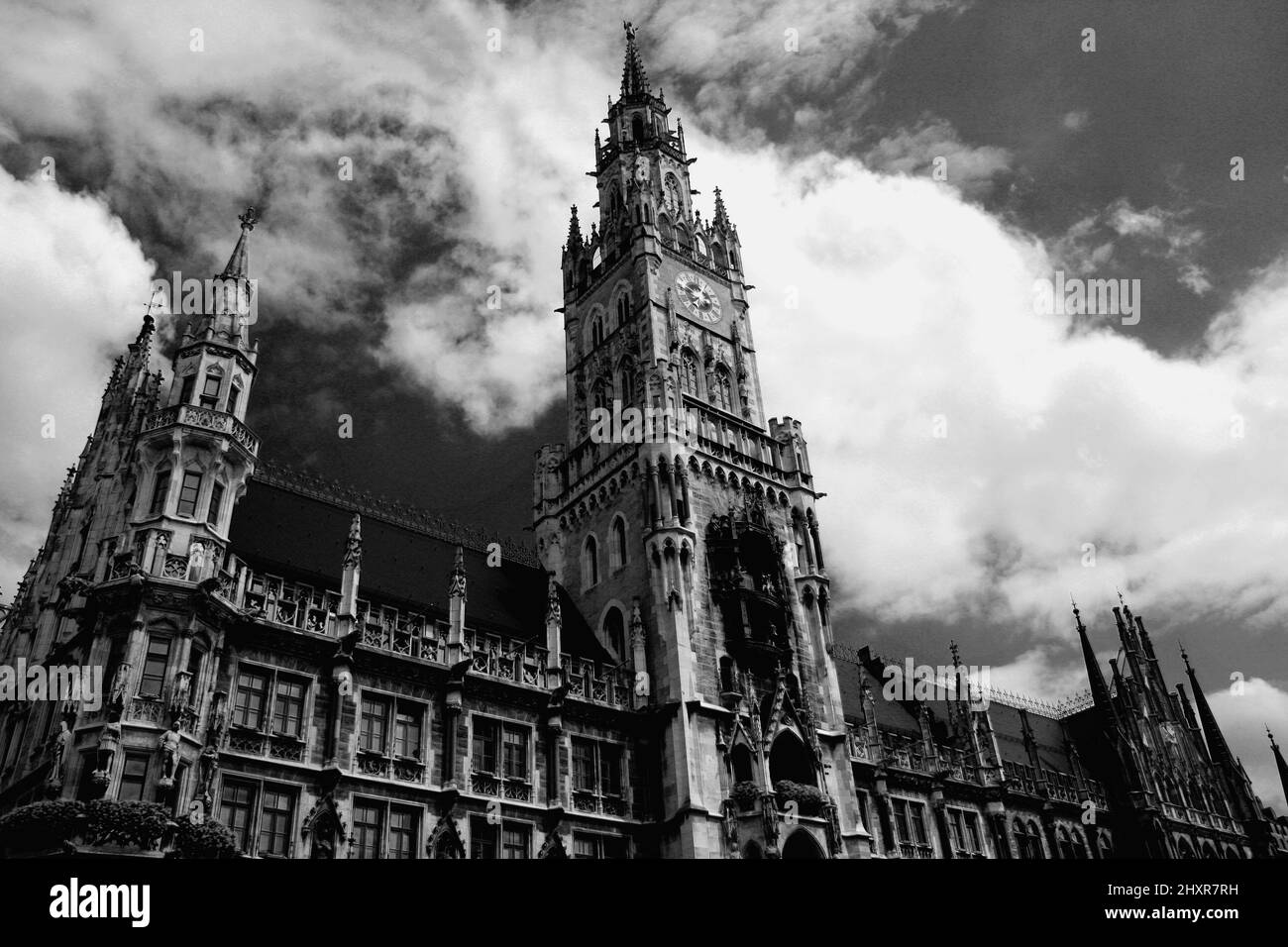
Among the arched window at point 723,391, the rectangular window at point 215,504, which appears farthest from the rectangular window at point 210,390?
the arched window at point 723,391

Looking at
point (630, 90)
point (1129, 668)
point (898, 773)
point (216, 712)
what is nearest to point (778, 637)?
point (898, 773)

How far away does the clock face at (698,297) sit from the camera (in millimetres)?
53500

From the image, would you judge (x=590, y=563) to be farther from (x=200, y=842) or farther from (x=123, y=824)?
(x=123, y=824)

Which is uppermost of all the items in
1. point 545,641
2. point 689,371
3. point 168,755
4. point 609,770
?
point 689,371

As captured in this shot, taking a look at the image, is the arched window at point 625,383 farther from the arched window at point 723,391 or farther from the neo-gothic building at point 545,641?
the arched window at point 723,391

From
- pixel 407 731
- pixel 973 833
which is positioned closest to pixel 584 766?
pixel 407 731

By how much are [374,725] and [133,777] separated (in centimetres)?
786

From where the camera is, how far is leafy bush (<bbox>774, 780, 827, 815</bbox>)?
3809cm

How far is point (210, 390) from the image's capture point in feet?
Result: 111

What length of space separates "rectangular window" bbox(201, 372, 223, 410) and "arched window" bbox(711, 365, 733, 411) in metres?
24.8

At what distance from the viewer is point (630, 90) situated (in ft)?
213
